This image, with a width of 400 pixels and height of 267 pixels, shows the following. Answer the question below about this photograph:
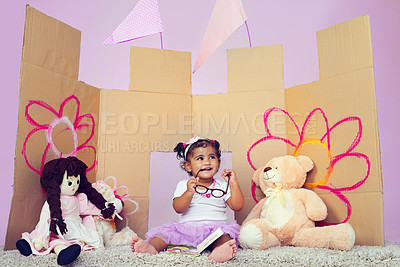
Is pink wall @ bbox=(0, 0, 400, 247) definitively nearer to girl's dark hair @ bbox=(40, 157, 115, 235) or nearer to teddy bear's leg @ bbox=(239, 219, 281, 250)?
girl's dark hair @ bbox=(40, 157, 115, 235)

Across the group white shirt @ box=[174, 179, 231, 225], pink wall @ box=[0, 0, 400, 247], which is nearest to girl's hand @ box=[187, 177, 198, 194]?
white shirt @ box=[174, 179, 231, 225]

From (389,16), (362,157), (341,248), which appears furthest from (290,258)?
(389,16)

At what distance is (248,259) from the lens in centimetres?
97

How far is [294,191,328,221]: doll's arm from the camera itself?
4.09 feet

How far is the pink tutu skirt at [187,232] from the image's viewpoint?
1.19 metres

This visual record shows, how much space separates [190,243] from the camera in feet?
3.85

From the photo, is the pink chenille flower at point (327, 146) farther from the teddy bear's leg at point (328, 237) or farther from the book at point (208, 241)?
the book at point (208, 241)

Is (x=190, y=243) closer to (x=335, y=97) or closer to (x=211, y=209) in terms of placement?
(x=211, y=209)

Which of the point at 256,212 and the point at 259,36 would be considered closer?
the point at 256,212

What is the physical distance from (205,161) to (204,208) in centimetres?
16

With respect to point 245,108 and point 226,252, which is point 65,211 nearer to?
point 226,252

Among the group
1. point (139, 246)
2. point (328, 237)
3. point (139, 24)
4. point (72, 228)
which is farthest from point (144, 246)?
point (139, 24)

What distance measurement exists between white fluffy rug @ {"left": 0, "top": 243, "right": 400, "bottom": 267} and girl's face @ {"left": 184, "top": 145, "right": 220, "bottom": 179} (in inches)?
14.7

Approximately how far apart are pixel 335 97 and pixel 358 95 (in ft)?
0.29
